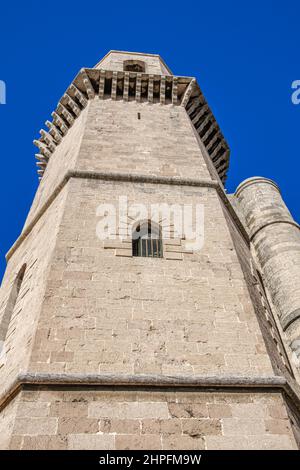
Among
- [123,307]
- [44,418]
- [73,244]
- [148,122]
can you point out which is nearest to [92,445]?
[44,418]

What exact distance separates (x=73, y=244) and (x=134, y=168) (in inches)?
98.2

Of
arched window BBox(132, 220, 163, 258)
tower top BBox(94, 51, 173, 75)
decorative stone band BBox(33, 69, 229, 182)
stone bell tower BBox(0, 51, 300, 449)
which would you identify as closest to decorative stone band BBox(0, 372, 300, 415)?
stone bell tower BBox(0, 51, 300, 449)

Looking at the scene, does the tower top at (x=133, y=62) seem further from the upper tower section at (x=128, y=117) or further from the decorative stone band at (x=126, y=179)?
the decorative stone band at (x=126, y=179)

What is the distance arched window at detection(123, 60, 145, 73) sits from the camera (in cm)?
1378

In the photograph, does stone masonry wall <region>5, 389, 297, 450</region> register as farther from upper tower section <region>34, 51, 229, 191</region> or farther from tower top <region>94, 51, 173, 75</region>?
tower top <region>94, 51, 173, 75</region>

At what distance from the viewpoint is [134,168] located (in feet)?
27.2

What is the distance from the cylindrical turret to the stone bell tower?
62mm

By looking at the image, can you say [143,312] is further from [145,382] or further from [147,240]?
[147,240]

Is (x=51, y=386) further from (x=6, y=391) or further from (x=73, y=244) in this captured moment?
Result: (x=73, y=244)

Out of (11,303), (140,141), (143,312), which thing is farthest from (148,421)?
(140,141)

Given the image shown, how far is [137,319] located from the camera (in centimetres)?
536

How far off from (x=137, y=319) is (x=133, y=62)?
10.4m

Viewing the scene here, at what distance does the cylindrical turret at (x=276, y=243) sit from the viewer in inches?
364

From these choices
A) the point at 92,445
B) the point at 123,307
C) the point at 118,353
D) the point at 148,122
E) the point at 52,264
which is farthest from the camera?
the point at 148,122
